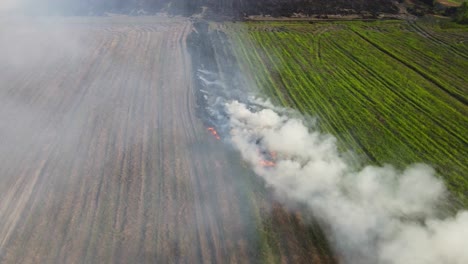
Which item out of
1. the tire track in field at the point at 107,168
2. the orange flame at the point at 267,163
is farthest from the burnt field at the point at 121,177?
the orange flame at the point at 267,163

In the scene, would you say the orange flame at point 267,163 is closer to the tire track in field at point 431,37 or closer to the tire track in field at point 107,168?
the tire track in field at point 107,168

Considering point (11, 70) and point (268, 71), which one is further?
point (268, 71)

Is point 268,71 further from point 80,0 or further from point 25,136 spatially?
point 80,0

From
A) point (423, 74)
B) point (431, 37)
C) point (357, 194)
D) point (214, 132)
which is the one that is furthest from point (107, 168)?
point (431, 37)

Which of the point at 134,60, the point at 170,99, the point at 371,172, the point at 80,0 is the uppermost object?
the point at 80,0

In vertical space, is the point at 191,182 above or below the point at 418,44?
below

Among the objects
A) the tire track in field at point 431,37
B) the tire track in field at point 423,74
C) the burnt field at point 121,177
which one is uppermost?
the tire track in field at point 431,37

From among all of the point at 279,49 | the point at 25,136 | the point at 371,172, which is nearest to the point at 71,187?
the point at 25,136
